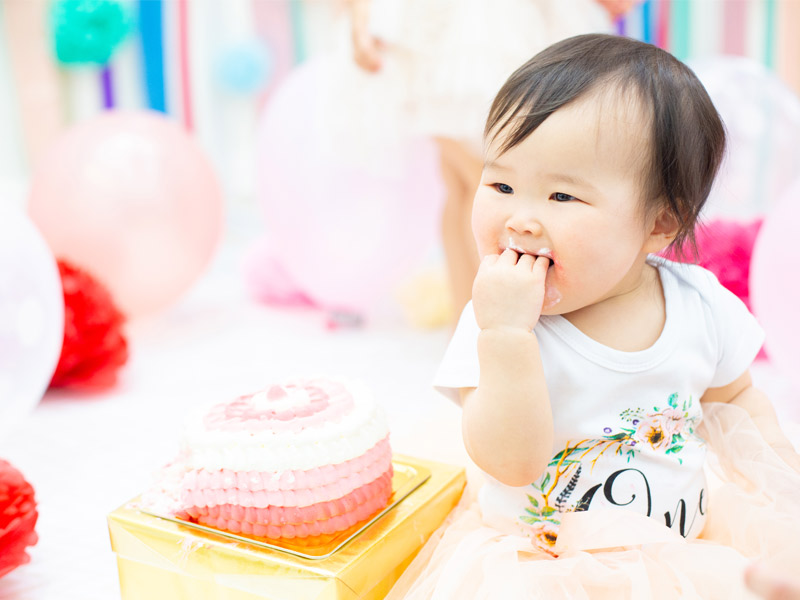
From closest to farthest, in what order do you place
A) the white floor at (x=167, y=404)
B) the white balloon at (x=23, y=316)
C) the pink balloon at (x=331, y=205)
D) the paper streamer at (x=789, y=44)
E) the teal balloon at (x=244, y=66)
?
the white floor at (x=167, y=404)
the white balloon at (x=23, y=316)
the pink balloon at (x=331, y=205)
the paper streamer at (x=789, y=44)
the teal balloon at (x=244, y=66)

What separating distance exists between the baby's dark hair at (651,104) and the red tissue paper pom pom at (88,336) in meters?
1.17

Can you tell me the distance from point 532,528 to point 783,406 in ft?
2.78

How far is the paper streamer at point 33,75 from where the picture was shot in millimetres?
2711

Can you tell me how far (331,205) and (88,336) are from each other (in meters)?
0.61

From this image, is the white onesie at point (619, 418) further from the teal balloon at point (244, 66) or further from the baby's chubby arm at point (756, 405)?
the teal balloon at point (244, 66)

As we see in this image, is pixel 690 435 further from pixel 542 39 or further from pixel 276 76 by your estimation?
pixel 276 76

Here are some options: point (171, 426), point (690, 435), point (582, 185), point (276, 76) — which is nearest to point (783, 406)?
point (690, 435)

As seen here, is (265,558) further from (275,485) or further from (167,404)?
(167,404)

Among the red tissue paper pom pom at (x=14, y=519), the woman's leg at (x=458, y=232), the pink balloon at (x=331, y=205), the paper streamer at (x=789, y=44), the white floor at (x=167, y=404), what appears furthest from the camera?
the paper streamer at (x=789, y=44)

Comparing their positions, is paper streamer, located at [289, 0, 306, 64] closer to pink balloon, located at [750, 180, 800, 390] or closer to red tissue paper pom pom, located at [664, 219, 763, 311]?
red tissue paper pom pom, located at [664, 219, 763, 311]

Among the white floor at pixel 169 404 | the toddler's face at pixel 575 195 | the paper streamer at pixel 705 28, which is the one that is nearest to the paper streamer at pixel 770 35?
the paper streamer at pixel 705 28

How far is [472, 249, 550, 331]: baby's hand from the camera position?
771 mm

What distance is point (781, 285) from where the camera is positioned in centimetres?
132

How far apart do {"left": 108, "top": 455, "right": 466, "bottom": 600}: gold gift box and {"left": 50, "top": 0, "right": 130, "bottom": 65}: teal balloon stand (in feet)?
7.18
